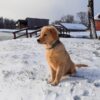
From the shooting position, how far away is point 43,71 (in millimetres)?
8094

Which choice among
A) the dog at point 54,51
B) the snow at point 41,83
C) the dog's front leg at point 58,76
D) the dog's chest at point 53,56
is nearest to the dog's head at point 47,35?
the dog at point 54,51

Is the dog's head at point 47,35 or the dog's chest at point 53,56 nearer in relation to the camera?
the dog's head at point 47,35

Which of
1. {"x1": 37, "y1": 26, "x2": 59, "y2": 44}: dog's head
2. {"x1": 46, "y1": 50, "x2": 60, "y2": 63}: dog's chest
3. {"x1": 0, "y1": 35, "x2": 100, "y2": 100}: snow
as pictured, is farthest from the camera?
{"x1": 46, "y1": 50, "x2": 60, "y2": 63}: dog's chest

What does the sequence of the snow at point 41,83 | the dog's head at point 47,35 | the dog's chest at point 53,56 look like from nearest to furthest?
the snow at point 41,83 → the dog's head at point 47,35 → the dog's chest at point 53,56

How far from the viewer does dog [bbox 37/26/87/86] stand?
6.80m

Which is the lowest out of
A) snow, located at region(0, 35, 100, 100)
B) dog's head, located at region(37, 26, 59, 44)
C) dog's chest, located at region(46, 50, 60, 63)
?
snow, located at region(0, 35, 100, 100)

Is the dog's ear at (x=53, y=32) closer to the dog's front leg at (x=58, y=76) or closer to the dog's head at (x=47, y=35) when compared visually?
the dog's head at (x=47, y=35)

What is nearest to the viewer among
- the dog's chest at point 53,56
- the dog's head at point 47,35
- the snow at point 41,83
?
the snow at point 41,83

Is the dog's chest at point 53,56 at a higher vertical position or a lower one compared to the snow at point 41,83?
higher

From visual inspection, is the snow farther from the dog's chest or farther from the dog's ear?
the dog's ear

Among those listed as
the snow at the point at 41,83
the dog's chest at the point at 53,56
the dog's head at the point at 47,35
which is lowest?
the snow at the point at 41,83

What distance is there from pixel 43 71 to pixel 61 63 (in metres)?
1.14

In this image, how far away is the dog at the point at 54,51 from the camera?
22.3ft

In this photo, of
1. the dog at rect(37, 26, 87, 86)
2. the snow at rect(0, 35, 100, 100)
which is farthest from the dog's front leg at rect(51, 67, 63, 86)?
the snow at rect(0, 35, 100, 100)
